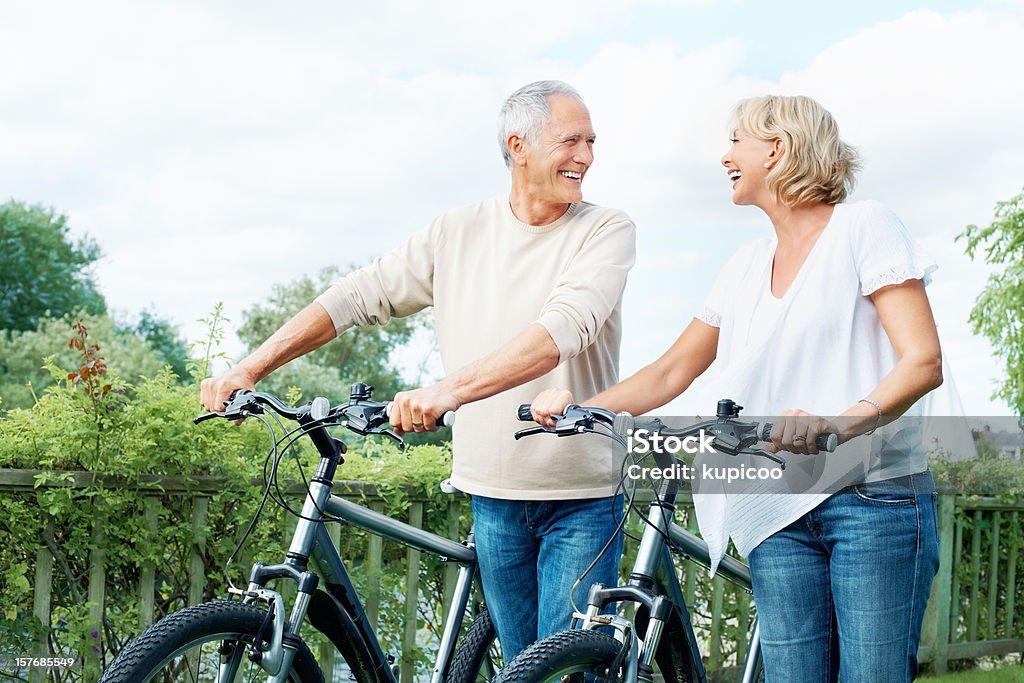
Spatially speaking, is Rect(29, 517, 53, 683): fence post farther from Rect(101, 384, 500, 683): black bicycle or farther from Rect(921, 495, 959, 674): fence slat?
Rect(921, 495, 959, 674): fence slat

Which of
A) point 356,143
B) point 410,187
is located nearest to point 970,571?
point 356,143

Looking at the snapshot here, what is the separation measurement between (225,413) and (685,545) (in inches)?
46.9

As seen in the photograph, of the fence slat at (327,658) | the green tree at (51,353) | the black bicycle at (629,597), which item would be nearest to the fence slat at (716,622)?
the fence slat at (327,658)

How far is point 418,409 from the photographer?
76.6 inches

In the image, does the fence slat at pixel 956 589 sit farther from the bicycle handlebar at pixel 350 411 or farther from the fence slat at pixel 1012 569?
the bicycle handlebar at pixel 350 411

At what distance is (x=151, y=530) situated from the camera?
126 inches

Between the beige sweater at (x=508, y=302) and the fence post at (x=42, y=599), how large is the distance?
129 centimetres

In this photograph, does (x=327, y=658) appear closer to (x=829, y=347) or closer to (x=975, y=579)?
(x=829, y=347)

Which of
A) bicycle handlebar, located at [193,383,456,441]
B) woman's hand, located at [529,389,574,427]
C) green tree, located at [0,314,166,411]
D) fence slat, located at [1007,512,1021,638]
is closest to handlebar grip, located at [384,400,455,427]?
bicycle handlebar, located at [193,383,456,441]

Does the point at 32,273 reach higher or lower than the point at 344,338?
higher

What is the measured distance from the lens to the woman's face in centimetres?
207

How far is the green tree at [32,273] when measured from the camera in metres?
33.5

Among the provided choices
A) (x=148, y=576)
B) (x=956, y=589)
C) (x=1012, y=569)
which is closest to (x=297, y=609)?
(x=148, y=576)

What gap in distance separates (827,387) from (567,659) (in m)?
0.69
